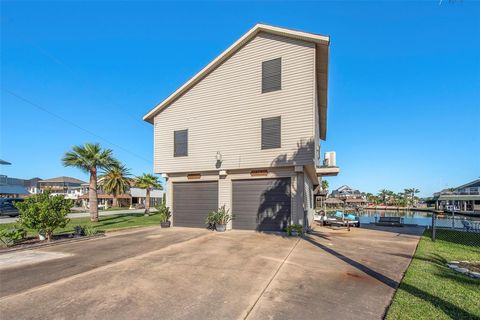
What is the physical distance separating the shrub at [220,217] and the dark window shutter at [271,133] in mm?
4121

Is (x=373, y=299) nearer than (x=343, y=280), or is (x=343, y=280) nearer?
(x=373, y=299)

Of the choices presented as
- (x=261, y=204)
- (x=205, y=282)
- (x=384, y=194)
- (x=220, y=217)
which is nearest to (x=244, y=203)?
(x=261, y=204)

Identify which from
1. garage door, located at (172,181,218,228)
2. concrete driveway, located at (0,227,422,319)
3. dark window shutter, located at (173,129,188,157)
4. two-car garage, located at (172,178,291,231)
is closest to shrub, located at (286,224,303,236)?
two-car garage, located at (172,178,291,231)

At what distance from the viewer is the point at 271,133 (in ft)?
38.5

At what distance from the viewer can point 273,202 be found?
11.9 meters

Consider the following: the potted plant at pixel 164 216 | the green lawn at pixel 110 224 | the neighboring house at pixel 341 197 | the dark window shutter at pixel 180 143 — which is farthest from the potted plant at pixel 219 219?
the neighboring house at pixel 341 197

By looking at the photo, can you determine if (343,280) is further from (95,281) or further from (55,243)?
(55,243)

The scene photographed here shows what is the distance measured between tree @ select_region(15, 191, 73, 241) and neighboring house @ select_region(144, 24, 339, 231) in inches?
229

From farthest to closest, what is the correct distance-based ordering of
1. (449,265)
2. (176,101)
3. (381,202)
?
(381,202) < (176,101) < (449,265)

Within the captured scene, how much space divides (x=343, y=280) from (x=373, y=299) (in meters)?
0.96

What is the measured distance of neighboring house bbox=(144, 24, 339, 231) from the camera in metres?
11.2

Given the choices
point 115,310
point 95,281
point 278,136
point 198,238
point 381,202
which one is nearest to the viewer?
point 115,310

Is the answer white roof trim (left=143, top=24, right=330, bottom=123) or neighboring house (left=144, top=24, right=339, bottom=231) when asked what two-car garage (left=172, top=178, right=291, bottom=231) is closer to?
neighboring house (left=144, top=24, right=339, bottom=231)

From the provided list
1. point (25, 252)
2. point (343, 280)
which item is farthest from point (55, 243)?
point (343, 280)
